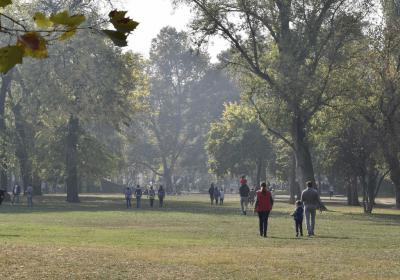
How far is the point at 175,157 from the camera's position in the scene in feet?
400

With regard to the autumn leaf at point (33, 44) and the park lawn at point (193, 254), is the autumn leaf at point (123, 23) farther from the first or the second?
the park lawn at point (193, 254)

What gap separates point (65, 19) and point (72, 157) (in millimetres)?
59808

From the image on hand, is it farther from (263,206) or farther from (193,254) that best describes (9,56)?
(263,206)

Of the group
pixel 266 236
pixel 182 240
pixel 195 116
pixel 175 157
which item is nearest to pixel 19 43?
pixel 182 240

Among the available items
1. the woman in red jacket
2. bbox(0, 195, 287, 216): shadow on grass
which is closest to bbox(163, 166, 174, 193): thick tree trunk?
bbox(0, 195, 287, 216): shadow on grass

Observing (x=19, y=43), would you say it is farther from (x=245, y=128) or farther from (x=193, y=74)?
(x=193, y=74)

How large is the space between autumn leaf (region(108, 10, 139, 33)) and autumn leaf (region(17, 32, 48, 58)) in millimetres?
342

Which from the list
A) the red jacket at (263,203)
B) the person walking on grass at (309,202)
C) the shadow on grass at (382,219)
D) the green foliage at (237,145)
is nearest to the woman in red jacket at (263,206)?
the red jacket at (263,203)

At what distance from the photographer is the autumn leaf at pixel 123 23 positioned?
367cm

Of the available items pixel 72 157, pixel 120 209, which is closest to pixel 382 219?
pixel 120 209

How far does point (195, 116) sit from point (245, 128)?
144 feet

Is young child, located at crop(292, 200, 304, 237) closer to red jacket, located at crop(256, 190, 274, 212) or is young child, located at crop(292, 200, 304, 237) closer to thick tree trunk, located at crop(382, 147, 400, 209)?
red jacket, located at crop(256, 190, 274, 212)

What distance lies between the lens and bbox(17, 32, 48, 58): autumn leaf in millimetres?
3615

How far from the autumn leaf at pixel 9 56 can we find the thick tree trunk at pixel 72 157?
193 ft
